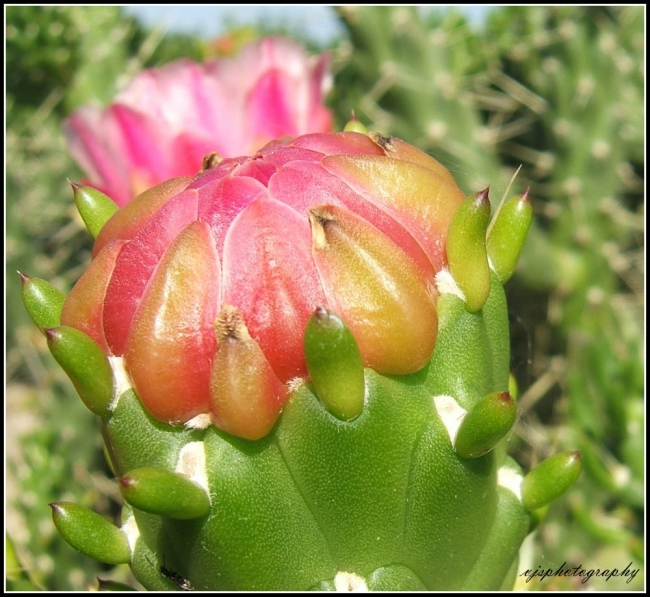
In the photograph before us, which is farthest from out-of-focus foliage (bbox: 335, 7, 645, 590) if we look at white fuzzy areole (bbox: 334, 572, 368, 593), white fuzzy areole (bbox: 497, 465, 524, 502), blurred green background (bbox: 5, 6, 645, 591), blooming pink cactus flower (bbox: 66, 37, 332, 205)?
white fuzzy areole (bbox: 334, 572, 368, 593)

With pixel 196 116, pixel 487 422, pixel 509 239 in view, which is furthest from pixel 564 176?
pixel 487 422

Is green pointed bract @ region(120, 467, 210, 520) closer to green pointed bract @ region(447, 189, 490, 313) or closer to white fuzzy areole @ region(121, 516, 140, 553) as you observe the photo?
white fuzzy areole @ region(121, 516, 140, 553)

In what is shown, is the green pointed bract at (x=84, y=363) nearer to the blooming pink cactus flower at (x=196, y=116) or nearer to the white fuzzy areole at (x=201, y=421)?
the white fuzzy areole at (x=201, y=421)

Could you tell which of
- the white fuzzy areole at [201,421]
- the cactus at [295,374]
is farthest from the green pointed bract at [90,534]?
the white fuzzy areole at [201,421]

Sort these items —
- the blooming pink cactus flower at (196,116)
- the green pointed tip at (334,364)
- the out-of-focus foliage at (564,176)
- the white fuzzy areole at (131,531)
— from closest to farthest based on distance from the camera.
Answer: the green pointed tip at (334,364) → the white fuzzy areole at (131,531) → the blooming pink cactus flower at (196,116) → the out-of-focus foliage at (564,176)

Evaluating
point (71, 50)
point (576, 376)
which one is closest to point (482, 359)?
point (576, 376)

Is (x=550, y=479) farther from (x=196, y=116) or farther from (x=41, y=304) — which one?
(x=196, y=116)
